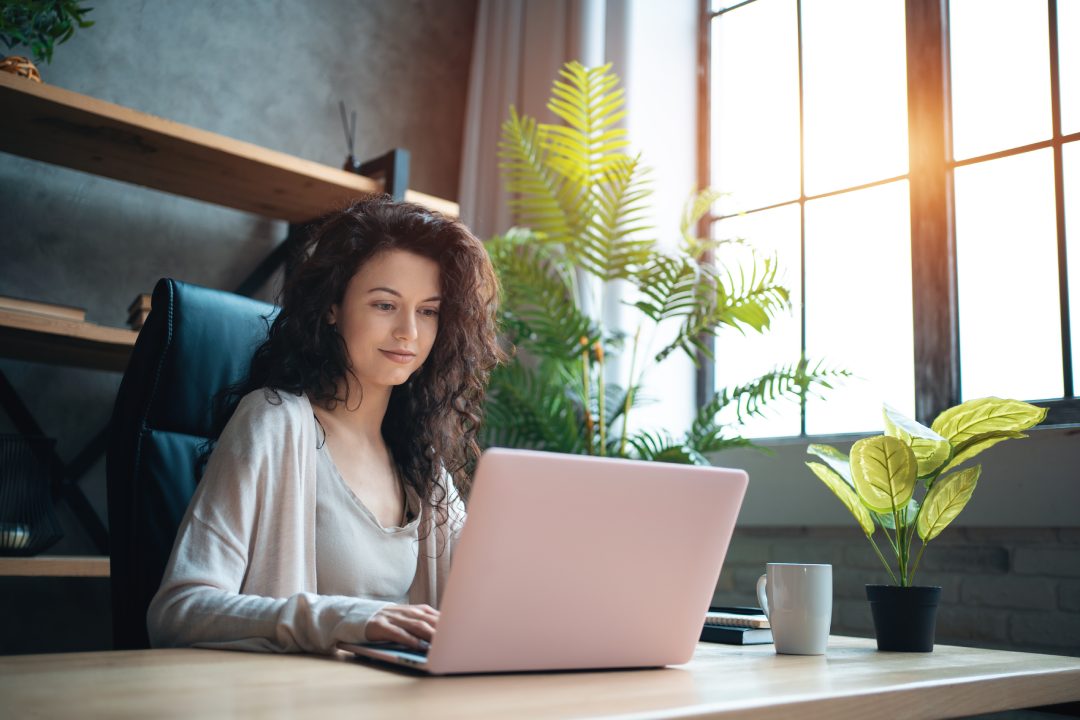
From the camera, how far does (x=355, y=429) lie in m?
1.42

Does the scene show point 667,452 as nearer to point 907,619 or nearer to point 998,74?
point 907,619

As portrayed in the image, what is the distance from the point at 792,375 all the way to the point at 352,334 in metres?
1.22

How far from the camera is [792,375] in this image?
7.43 ft

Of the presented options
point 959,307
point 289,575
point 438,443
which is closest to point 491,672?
point 289,575

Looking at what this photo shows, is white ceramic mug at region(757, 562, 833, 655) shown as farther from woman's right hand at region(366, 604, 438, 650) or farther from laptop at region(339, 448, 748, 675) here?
woman's right hand at region(366, 604, 438, 650)

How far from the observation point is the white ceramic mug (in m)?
1.02

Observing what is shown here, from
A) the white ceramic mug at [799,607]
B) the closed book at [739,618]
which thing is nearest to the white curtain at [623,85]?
the closed book at [739,618]

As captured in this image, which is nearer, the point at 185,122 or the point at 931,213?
the point at 931,213

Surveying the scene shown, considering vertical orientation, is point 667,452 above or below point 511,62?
below

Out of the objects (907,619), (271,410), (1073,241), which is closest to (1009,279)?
(1073,241)

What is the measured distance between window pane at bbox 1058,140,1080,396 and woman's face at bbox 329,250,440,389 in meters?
1.48

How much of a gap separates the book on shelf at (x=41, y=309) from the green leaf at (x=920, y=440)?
5.24 ft

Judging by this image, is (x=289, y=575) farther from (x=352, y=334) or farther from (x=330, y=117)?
(x=330, y=117)

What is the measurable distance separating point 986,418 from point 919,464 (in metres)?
0.09
